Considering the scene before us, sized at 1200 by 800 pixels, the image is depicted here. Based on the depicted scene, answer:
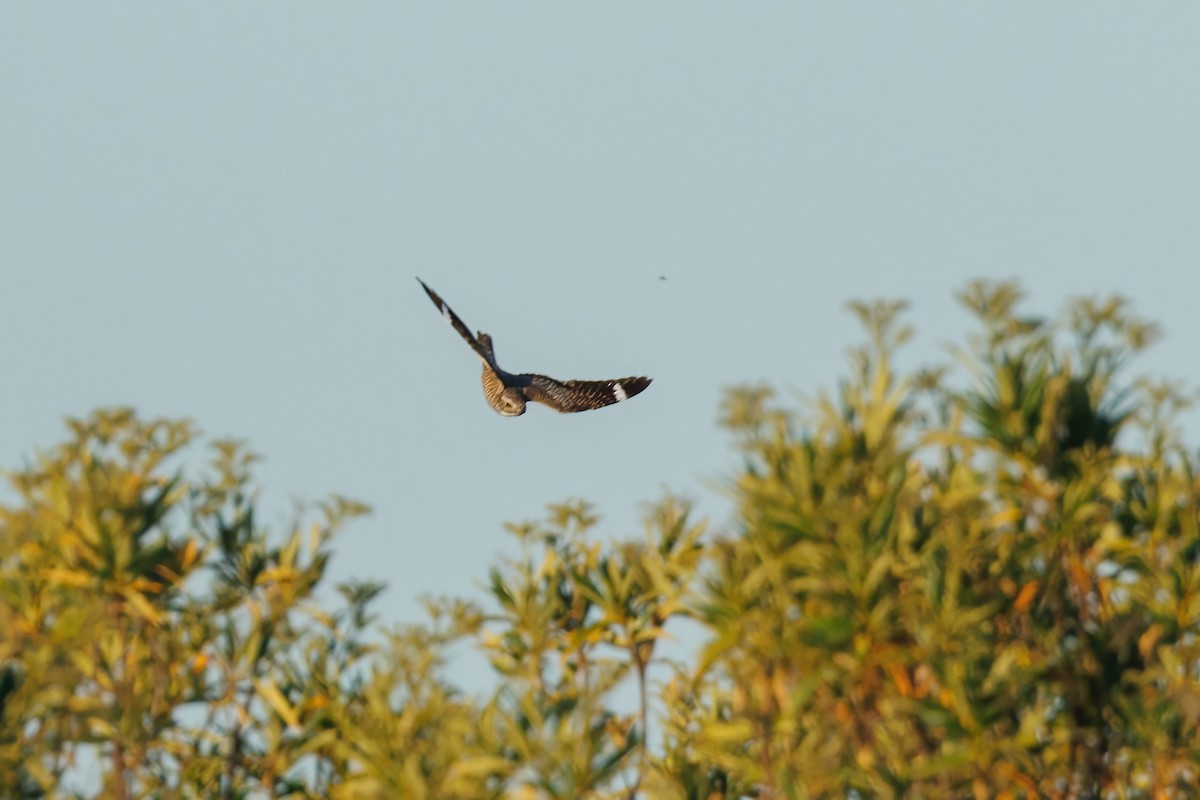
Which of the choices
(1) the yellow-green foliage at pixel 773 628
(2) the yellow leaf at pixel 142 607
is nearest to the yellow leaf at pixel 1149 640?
(1) the yellow-green foliage at pixel 773 628

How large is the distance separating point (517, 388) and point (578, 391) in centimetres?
141

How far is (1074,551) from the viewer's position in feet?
48.9

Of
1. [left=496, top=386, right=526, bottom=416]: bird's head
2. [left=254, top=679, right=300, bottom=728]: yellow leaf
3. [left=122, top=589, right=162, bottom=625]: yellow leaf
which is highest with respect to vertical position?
[left=496, top=386, right=526, bottom=416]: bird's head

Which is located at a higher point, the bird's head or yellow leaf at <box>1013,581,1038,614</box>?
the bird's head

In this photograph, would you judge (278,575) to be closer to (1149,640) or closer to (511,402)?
(511,402)

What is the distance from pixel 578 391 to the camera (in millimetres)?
25250

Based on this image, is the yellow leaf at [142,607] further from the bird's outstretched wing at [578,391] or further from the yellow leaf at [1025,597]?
the bird's outstretched wing at [578,391]

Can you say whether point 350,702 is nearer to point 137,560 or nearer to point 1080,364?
point 137,560

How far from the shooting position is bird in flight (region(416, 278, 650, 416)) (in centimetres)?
2398

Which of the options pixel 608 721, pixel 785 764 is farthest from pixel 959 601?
pixel 608 721

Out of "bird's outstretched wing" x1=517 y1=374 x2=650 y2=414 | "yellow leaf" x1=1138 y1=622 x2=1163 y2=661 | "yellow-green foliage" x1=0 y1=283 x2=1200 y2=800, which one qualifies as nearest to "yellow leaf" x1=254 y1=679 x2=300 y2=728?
"yellow-green foliage" x1=0 y1=283 x2=1200 y2=800

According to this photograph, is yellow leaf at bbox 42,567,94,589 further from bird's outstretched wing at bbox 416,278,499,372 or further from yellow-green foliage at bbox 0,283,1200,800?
bird's outstretched wing at bbox 416,278,499,372

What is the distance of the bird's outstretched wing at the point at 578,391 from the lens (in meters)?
24.4

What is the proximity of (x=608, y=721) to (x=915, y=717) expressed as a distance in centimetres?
364
